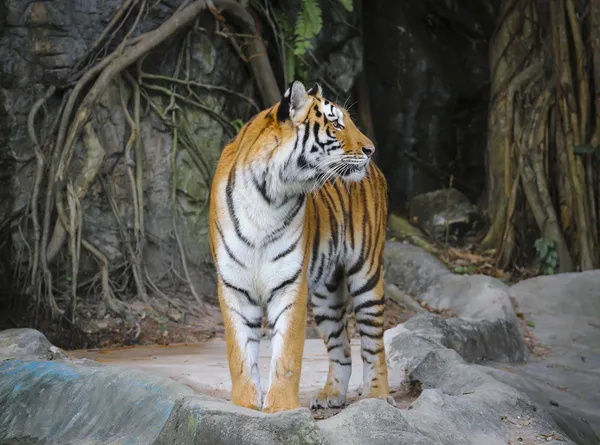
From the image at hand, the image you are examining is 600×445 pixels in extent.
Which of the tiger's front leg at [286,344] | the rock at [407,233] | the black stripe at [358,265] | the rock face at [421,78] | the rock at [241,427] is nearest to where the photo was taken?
the rock at [241,427]

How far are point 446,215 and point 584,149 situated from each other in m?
1.97

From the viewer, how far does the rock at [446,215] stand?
10.3m

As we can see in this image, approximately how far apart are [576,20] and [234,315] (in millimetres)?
6821

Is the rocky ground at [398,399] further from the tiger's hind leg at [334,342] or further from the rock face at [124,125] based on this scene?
the rock face at [124,125]

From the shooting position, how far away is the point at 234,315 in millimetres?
3783

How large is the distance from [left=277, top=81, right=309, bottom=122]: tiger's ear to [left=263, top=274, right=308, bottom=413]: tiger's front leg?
0.73 m

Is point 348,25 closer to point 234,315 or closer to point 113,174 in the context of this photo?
point 113,174

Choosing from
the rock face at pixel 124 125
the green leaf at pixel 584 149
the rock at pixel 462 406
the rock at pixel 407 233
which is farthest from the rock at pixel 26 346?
the green leaf at pixel 584 149

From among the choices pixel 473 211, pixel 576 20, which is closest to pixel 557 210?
pixel 473 211

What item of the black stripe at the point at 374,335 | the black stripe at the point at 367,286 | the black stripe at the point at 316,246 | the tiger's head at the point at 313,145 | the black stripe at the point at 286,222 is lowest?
the black stripe at the point at 374,335

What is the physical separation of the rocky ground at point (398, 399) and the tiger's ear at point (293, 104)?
128 centimetres

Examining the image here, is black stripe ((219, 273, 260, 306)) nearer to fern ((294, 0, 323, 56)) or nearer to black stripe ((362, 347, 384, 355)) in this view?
black stripe ((362, 347, 384, 355))

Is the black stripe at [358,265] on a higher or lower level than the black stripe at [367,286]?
higher

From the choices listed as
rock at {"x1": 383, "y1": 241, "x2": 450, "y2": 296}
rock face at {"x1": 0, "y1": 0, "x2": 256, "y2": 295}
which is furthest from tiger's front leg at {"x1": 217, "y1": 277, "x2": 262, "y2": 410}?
rock at {"x1": 383, "y1": 241, "x2": 450, "y2": 296}
